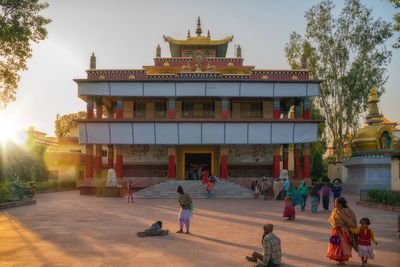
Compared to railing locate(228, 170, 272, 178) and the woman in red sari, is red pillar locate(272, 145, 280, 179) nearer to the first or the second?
railing locate(228, 170, 272, 178)

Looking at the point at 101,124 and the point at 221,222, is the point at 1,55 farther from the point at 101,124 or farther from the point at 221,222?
the point at 221,222

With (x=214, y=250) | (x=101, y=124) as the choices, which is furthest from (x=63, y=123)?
(x=214, y=250)

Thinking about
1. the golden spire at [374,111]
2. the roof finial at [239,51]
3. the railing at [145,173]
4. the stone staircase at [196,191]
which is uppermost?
the roof finial at [239,51]

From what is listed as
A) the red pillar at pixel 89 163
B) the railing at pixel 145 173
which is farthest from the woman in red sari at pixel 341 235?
the railing at pixel 145 173

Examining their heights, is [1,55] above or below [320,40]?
below

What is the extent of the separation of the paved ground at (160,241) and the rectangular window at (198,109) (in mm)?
18802

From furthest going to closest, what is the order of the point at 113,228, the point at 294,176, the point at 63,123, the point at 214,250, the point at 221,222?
the point at 63,123
the point at 294,176
the point at 221,222
the point at 113,228
the point at 214,250

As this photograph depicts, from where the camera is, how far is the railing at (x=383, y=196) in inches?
629

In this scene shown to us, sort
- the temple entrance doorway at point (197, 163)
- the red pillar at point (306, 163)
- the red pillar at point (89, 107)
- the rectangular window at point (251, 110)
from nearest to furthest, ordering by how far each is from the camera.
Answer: the red pillar at point (306, 163)
the red pillar at point (89, 107)
the rectangular window at point (251, 110)
the temple entrance doorway at point (197, 163)

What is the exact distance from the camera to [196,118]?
1153 inches

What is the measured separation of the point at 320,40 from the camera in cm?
3331

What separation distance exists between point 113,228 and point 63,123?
5090 cm

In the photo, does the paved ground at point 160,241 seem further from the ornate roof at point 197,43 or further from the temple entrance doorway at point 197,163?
the ornate roof at point 197,43

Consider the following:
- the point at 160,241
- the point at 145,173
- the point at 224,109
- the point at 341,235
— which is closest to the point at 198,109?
the point at 224,109
